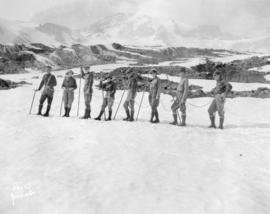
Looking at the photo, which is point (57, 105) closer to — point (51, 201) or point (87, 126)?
point (87, 126)

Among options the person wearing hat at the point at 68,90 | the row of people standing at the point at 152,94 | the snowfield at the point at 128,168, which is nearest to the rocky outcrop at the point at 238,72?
the row of people standing at the point at 152,94

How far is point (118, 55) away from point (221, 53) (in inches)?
2301

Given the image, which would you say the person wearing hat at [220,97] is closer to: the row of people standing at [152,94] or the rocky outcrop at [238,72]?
the row of people standing at [152,94]

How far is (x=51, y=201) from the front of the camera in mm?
6543

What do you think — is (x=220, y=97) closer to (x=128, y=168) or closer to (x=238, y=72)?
(x=128, y=168)

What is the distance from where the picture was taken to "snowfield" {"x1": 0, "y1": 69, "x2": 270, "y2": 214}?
6645 mm
